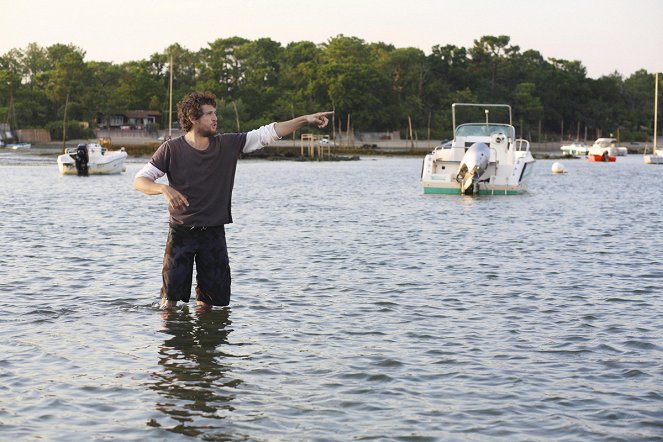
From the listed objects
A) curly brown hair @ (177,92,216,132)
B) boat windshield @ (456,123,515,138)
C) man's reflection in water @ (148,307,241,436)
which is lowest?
man's reflection in water @ (148,307,241,436)

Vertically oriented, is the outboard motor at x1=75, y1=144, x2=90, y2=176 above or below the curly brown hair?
below

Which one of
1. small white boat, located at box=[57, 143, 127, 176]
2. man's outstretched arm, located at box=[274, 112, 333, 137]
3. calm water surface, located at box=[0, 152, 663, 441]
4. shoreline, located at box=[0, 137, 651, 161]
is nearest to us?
calm water surface, located at box=[0, 152, 663, 441]

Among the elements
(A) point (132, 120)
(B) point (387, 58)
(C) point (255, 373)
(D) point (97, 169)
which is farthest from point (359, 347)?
(B) point (387, 58)

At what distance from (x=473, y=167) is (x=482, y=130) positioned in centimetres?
293

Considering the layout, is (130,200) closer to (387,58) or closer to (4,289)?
(4,289)

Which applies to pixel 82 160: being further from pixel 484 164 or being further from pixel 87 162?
pixel 484 164

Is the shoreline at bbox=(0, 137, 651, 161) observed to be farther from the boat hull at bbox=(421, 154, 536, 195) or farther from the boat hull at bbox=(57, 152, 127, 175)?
the boat hull at bbox=(421, 154, 536, 195)

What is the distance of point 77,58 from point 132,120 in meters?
15.0

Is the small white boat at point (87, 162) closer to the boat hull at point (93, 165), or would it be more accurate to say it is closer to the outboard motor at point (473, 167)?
the boat hull at point (93, 165)

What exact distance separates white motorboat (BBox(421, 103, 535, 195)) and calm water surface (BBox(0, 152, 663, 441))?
1440 cm

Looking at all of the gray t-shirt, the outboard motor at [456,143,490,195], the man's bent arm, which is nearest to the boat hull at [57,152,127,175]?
the outboard motor at [456,143,490,195]

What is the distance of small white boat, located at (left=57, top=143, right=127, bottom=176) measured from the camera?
5475 centimetres

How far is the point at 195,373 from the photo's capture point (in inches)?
326

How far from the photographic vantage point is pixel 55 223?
24.4 m
